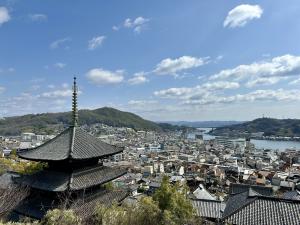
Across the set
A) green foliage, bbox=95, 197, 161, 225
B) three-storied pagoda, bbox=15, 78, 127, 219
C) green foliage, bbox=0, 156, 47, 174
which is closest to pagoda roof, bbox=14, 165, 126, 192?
three-storied pagoda, bbox=15, 78, 127, 219

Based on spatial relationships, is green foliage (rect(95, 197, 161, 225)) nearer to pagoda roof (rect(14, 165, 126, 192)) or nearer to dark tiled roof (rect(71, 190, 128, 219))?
dark tiled roof (rect(71, 190, 128, 219))

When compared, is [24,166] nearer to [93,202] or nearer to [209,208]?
[209,208]

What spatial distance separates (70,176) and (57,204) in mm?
1428

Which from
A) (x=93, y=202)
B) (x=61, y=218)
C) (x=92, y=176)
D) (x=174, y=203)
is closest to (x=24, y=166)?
(x=92, y=176)

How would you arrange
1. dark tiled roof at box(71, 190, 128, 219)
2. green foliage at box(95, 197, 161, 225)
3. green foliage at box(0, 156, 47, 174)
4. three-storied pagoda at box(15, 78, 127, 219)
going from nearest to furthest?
green foliage at box(95, 197, 161, 225), dark tiled roof at box(71, 190, 128, 219), three-storied pagoda at box(15, 78, 127, 219), green foliage at box(0, 156, 47, 174)

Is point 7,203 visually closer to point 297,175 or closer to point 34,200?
point 34,200

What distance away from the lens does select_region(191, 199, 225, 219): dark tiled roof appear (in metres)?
24.1

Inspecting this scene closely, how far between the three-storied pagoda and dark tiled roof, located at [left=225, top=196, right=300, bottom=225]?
655 centimetres

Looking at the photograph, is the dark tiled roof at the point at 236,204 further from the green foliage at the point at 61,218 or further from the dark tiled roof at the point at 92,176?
the green foliage at the point at 61,218

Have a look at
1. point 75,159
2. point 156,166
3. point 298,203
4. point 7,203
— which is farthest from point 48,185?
point 156,166

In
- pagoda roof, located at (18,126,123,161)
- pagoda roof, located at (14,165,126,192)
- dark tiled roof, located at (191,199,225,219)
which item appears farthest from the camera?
dark tiled roof, located at (191,199,225,219)

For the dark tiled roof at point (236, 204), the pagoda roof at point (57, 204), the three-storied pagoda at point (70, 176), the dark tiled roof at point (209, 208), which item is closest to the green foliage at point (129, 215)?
the pagoda roof at point (57, 204)

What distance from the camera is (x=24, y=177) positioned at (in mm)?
16281

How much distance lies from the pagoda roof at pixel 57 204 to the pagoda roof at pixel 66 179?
843mm
